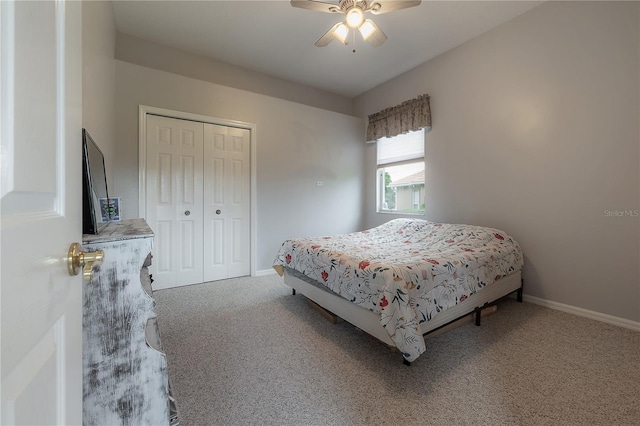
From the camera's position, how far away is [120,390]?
96 cm

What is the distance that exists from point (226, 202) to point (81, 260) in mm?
3057

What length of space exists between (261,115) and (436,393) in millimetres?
3632

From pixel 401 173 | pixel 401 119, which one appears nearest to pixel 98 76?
pixel 401 119

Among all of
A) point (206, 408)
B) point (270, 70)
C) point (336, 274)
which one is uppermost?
point (270, 70)

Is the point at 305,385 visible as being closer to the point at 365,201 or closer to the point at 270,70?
the point at 365,201

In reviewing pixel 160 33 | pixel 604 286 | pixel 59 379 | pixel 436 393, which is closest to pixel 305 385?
pixel 436 393

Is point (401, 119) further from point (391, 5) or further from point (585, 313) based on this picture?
point (585, 313)

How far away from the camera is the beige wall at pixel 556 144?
220 cm

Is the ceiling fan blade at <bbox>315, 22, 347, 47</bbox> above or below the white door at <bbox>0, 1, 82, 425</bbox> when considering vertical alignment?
above

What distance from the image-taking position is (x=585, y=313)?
2.39 meters

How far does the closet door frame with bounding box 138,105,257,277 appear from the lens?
295cm

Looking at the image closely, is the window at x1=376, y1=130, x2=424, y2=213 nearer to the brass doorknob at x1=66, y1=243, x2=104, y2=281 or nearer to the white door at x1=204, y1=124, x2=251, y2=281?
the white door at x1=204, y1=124, x2=251, y2=281

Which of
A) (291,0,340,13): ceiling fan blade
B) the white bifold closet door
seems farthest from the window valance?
the white bifold closet door

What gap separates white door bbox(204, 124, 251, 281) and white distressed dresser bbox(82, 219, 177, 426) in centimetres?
252
